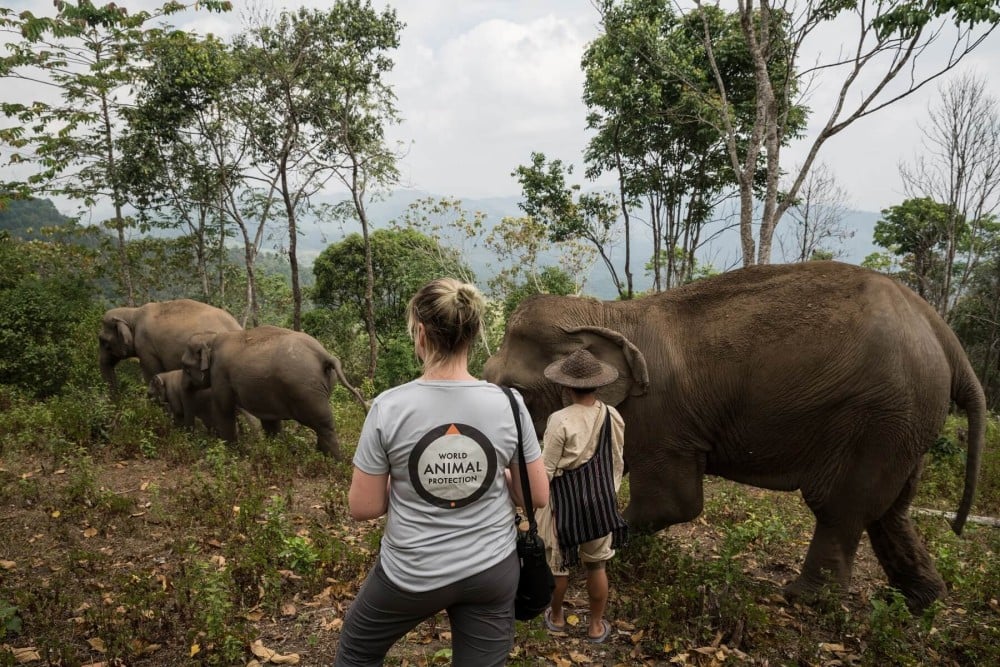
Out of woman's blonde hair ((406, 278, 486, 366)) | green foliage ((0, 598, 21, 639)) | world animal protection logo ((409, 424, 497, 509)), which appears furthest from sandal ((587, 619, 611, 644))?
green foliage ((0, 598, 21, 639))

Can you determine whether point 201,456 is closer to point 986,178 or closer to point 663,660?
point 663,660

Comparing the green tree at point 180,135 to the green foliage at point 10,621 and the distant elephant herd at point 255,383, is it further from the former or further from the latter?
the green foliage at point 10,621

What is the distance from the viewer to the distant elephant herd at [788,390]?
13.7 ft

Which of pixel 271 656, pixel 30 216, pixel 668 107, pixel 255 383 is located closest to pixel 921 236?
pixel 668 107

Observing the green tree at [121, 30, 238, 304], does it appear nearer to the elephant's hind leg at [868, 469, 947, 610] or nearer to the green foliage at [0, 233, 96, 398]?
the green foliage at [0, 233, 96, 398]

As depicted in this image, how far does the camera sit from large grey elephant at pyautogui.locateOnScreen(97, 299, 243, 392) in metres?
11.1

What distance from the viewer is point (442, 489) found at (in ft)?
6.79

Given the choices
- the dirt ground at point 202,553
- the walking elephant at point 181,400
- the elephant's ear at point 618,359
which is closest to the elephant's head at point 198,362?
the walking elephant at point 181,400

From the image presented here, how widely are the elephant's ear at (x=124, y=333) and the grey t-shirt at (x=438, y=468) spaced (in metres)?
11.1

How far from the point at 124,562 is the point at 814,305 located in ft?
19.1

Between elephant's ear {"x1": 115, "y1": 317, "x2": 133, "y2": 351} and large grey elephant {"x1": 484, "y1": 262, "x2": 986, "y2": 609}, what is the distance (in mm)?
9047

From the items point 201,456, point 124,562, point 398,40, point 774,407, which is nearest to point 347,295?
point 398,40

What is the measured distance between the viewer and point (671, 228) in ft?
63.4

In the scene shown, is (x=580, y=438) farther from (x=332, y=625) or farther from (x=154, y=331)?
(x=154, y=331)
